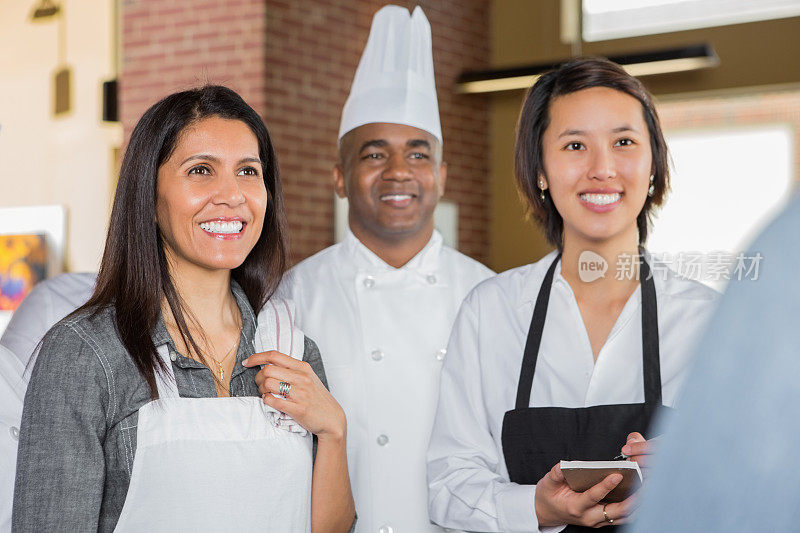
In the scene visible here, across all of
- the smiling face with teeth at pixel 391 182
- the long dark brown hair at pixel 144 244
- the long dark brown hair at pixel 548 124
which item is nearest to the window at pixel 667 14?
the smiling face with teeth at pixel 391 182

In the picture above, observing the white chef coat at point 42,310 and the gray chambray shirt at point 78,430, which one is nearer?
the gray chambray shirt at point 78,430

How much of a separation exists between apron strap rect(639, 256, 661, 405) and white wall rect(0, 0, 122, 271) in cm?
345

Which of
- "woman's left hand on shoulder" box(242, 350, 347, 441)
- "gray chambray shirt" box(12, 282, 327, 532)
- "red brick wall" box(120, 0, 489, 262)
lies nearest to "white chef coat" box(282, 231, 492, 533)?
"woman's left hand on shoulder" box(242, 350, 347, 441)

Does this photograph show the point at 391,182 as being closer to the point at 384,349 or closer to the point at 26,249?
the point at 384,349

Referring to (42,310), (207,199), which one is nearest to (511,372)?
(207,199)

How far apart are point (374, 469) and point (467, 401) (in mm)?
484

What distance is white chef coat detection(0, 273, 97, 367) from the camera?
200 centimetres

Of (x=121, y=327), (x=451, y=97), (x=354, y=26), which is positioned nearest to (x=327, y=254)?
(x=121, y=327)

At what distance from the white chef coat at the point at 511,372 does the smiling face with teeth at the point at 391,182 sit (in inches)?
22.6

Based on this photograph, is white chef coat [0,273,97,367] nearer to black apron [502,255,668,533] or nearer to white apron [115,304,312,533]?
white apron [115,304,312,533]

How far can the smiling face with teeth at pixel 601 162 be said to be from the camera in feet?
6.13

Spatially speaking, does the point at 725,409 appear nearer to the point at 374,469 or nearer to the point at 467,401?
the point at 467,401

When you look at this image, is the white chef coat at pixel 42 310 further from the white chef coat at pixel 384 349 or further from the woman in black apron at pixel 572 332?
the woman in black apron at pixel 572 332

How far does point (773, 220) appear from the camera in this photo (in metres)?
0.32
